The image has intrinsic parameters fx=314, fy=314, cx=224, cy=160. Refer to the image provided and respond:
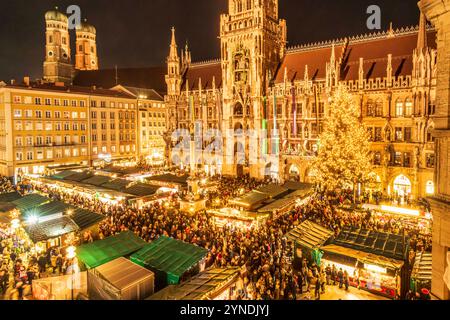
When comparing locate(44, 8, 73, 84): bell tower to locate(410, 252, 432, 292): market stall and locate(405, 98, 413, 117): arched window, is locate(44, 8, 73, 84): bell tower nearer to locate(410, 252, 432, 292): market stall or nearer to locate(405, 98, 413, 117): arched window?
locate(405, 98, 413, 117): arched window

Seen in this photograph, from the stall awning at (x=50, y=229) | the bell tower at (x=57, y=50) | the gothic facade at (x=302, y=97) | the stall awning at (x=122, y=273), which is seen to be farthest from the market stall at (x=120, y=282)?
the bell tower at (x=57, y=50)

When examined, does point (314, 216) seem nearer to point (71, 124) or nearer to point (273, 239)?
point (273, 239)

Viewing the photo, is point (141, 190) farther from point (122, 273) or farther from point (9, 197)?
point (122, 273)

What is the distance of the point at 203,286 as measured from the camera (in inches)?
486

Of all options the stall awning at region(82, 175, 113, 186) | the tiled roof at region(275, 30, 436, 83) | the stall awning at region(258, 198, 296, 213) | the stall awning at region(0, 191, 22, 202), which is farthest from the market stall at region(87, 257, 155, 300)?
the tiled roof at region(275, 30, 436, 83)

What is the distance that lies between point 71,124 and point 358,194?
5048cm

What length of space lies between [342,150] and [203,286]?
2318 cm

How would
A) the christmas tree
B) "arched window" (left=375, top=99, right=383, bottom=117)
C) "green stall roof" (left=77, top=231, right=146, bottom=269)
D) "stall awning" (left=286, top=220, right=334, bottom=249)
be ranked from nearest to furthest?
"green stall roof" (left=77, top=231, right=146, bottom=269)
"stall awning" (left=286, top=220, right=334, bottom=249)
the christmas tree
"arched window" (left=375, top=99, right=383, bottom=117)

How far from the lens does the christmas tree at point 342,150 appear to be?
3081 centimetres

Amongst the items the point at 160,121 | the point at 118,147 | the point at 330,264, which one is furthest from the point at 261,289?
the point at 160,121

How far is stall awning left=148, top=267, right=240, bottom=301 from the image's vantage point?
1178 centimetres

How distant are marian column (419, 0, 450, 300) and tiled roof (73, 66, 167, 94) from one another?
7719cm

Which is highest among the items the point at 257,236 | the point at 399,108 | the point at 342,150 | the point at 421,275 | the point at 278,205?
the point at 399,108

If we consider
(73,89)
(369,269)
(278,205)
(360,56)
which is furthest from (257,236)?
(73,89)
